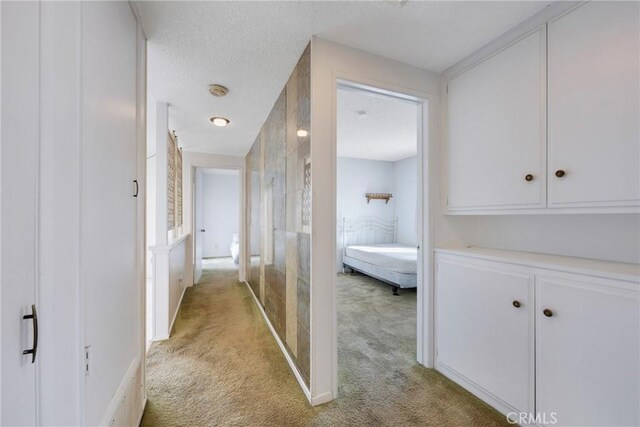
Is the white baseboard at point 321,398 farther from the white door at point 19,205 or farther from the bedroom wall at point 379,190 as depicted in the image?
the bedroom wall at point 379,190

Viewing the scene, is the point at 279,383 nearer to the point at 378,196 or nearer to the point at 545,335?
the point at 545,335

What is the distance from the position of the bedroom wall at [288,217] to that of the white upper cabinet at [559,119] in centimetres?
119

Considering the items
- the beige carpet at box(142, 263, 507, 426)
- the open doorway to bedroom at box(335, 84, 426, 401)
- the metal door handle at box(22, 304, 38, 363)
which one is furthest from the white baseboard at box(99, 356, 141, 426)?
the open doorway to bedroom at box(335, 84, 426, 401)

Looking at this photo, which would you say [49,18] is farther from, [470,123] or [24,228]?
[470,123]

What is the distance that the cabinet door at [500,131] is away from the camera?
145cm

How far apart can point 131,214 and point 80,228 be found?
57 cm

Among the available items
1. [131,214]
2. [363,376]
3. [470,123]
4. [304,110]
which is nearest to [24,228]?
[131,214]

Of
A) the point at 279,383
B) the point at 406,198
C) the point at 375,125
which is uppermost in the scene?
the point at 375,125

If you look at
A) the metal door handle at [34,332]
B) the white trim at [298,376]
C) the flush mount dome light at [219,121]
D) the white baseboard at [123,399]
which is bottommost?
the white trim at [298,376]

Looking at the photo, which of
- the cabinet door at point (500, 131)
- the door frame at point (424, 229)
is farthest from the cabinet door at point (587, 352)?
the door frame at point (424, 229)

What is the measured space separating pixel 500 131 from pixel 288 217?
166 cm

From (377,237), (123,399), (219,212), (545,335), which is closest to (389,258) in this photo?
(377,237)

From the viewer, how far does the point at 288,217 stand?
2184mm

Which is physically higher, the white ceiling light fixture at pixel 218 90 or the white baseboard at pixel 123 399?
the white ceiling light fixture at pixel 218 90
